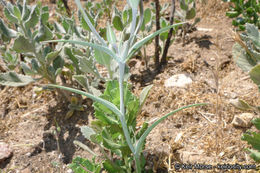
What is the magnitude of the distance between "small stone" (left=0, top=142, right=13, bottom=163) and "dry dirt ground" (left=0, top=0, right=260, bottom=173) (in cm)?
4

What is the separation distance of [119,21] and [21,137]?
1268 millimetres

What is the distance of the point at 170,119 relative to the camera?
6.12 feet

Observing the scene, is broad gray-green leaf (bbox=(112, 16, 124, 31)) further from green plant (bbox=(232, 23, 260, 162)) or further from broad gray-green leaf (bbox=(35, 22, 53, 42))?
green plant (bbox=(232, 23, 260, 162))

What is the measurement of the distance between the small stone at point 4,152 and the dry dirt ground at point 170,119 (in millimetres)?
→ 44

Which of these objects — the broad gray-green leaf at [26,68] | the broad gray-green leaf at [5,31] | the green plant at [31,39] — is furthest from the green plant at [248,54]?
the broad gray-green leaf at [5,31]

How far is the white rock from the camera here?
2170mm

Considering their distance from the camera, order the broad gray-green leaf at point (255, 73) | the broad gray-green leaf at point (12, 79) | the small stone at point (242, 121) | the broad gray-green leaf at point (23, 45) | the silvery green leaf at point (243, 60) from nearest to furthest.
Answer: the broad gray-green leaf at point (255, 73) < the silvery green leaf at point (243, 60) < the small stone at point (242, 121) < the broad gray-green leaf at point (23, 45) < the broad gray-green leaf at point (12, 79)

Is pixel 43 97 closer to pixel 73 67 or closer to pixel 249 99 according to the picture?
pixel 73 67

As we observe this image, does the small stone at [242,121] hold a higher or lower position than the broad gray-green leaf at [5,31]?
lower

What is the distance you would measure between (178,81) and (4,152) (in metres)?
1.53

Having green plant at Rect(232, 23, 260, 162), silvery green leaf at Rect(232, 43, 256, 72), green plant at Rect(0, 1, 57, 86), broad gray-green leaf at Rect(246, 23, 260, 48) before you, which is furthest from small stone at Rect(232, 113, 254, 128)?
green plant at Rect(0, 1, 57, 86)

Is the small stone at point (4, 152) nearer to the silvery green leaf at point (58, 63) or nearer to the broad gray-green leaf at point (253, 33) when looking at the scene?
the silvery green leaf at point (58, 63)

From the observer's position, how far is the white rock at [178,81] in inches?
85.4

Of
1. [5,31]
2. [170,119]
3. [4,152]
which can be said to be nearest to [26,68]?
[5,31]
